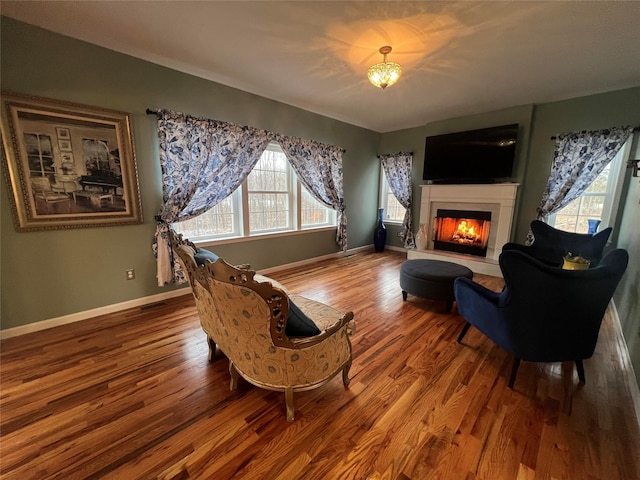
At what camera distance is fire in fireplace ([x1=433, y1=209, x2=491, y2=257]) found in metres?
4.55

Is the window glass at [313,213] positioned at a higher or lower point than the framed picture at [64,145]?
lower

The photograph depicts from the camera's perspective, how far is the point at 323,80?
3.32 meters

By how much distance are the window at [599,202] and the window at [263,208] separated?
4.11 meters

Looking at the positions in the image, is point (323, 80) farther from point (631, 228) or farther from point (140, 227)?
point (631, 228)

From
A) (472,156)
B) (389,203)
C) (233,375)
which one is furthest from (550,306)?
(389,203)

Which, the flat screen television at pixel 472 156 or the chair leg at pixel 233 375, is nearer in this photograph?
the chair leg at pixel 233 375

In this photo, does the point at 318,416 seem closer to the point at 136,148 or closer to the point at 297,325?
the point at 297,325

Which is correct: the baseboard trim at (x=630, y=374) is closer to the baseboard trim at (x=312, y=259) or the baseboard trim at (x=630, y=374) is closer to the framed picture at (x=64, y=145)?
the baseboard trim at (x=312, y=259)

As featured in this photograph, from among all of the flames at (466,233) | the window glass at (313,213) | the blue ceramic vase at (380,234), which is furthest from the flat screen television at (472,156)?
the window glass at (313,213)

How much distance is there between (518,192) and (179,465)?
17.5 ft

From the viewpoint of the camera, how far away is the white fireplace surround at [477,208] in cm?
421

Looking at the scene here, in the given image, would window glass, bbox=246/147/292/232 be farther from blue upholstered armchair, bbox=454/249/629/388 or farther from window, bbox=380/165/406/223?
blue upholstered armchair, bbox=454/249/629/388

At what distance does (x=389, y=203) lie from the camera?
6.17m

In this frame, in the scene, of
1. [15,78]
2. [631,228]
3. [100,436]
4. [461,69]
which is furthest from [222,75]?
[631,228]
